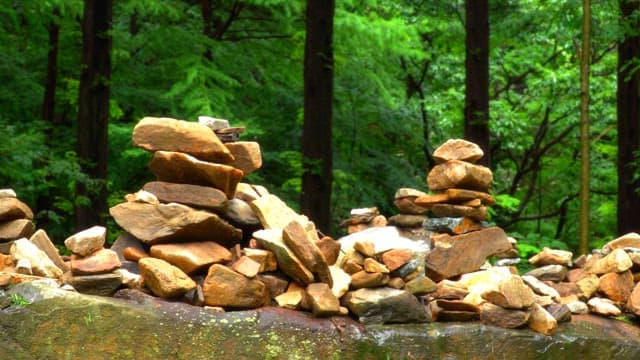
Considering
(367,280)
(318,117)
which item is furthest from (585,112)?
(367,280)

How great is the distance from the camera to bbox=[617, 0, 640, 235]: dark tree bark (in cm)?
1040

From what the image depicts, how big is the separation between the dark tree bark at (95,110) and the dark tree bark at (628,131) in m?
6.87

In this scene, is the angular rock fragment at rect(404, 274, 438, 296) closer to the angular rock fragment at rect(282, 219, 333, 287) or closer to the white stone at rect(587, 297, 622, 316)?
the angular rock fragment at rect(282, 219, 333, 287)

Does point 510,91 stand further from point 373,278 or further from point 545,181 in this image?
point 373,278

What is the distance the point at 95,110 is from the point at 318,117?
284 cm

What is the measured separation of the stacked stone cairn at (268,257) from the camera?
14.6ft

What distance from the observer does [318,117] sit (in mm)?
9523

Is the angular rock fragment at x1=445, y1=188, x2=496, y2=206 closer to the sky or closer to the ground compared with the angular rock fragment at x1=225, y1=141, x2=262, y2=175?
closer to the ground

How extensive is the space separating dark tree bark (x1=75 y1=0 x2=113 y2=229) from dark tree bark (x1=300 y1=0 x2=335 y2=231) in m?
2.57

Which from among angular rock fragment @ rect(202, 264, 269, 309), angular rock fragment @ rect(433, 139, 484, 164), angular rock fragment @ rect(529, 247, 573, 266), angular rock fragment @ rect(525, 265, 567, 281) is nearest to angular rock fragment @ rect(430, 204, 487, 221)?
angular rock fragment @ rect(433, 139, 484, 164)

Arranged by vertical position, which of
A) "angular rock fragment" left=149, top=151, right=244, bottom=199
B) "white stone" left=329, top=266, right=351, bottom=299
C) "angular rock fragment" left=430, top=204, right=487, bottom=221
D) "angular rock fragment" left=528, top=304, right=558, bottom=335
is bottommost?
"angular rock fragment" left=528, top=304, right=558, bottom=335

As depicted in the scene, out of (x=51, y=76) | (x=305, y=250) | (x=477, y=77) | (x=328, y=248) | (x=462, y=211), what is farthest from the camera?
(x=51, y=76)

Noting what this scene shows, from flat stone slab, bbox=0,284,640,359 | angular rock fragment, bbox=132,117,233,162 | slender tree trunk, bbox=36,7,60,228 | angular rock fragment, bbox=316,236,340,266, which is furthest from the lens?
slender tree trunk, bbox=36,7,60,228

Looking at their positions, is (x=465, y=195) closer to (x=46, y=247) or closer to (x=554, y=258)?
(x=554, y=258)
